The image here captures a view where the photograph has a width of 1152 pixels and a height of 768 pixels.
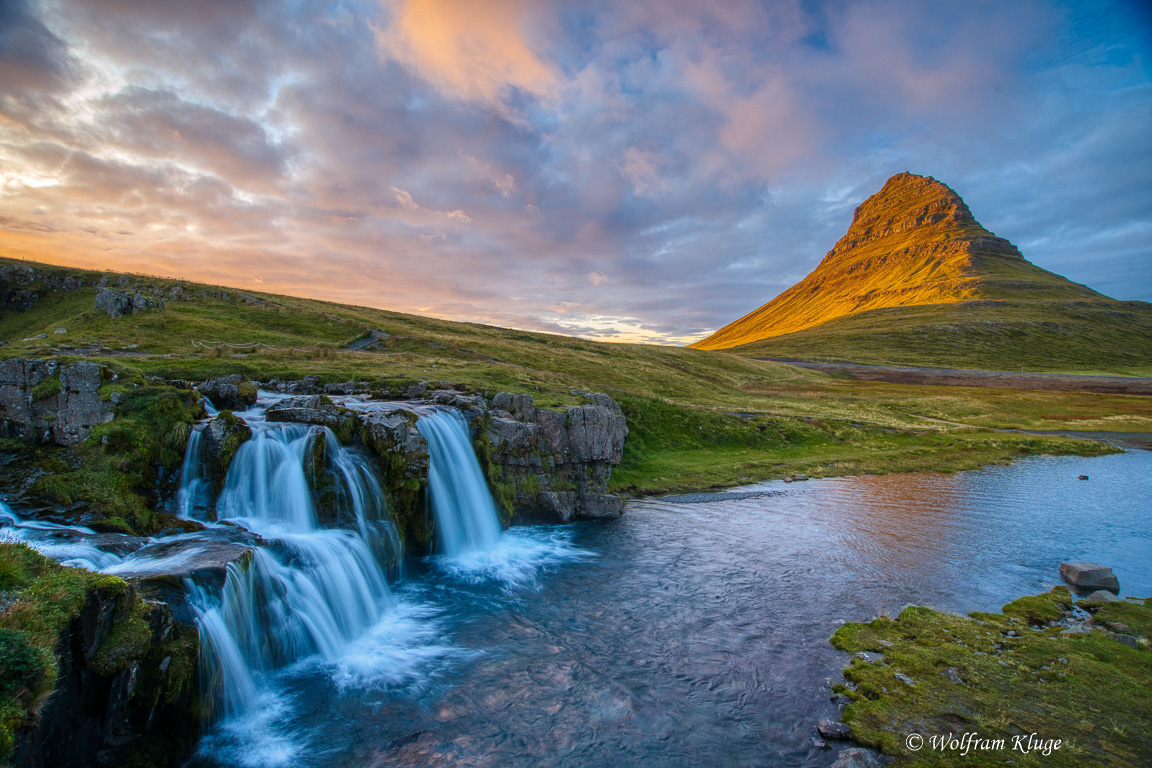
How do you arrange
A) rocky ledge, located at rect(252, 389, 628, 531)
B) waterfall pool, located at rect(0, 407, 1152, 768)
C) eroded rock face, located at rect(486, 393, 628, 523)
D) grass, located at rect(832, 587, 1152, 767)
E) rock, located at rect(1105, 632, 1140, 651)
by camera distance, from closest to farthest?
grass, located at rect(832, 587, 1152, 767) < waterfall pool, located at rect(0, 407, 1152, 768) < rock, located at rect(1105, 632, 1140, 651) < rocky ledge, located at rect(252, 389, 628, 531) < eroded rock face, located at rect(486, 393, 628, 523)

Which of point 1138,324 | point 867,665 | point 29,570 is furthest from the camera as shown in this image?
point 1138,324

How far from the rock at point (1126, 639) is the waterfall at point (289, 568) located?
2199 cm

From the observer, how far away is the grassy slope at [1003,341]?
476 feet

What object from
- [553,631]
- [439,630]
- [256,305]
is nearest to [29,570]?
[439,630]

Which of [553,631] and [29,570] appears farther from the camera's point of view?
[553,631]

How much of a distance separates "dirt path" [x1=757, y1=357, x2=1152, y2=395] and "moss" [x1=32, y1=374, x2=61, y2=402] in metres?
127

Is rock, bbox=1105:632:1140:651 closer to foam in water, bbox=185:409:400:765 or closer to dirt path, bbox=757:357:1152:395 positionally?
foam in water, bbox=185:409:400:765

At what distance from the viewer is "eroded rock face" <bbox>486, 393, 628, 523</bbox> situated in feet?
90.2

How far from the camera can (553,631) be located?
16344 mm

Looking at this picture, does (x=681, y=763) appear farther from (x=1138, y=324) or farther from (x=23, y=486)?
(x=1138, y=324)

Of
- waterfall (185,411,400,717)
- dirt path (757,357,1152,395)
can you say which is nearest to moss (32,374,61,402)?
waterfall (185,411,400,717)

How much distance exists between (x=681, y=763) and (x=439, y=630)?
881cm

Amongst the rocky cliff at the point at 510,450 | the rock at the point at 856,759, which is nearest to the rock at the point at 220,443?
the rocky cliff at the point at 510,450

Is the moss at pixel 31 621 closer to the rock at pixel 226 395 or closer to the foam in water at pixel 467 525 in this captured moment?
the foam in water at pixel 467 525
